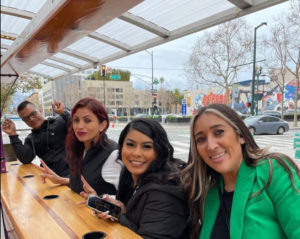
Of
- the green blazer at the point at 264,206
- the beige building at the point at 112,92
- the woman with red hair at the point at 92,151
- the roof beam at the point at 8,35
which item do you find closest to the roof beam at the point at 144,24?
the woman with red hair at the point at 92,151

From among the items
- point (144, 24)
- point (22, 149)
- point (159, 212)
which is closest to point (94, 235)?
point (159, 212)

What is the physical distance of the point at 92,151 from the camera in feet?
6.11

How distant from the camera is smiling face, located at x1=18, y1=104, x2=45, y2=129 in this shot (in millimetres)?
3037

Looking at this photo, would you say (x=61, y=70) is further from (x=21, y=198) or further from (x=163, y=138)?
(x=163, y=138)

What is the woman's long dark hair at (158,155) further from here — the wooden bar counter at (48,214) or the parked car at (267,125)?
the parked car at (267,125)

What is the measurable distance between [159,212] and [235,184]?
1.32 ft

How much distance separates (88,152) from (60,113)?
5.04ft

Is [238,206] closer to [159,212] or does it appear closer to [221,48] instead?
[159,212]

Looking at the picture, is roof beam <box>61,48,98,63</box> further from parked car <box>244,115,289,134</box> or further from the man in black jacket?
parked car <box>244,115,289,134</box>

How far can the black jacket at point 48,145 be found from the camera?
3.01 metres

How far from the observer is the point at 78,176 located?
196cm

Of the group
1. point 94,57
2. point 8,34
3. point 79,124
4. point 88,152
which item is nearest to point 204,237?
point 88,152

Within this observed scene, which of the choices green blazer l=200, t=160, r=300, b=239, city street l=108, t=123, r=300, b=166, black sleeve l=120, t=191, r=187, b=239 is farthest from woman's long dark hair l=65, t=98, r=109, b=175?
city street l=108, t=123, r=300, b=166

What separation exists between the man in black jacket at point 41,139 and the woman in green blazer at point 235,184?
2.13 meters
